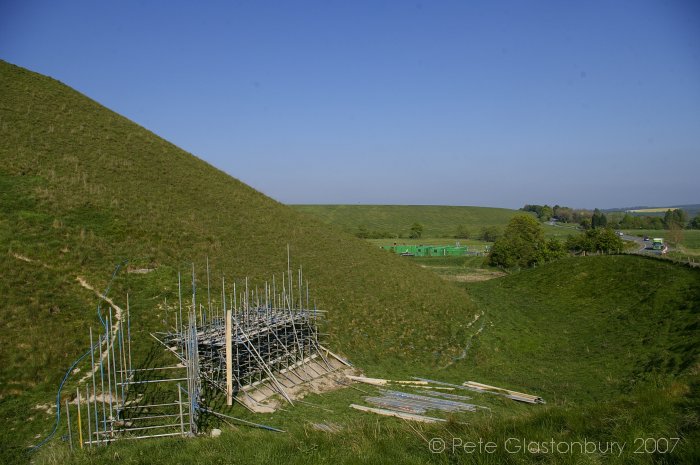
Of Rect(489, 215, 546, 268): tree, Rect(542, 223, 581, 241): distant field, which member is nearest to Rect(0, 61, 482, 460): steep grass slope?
Rect(489, 215, 546, 268): tree

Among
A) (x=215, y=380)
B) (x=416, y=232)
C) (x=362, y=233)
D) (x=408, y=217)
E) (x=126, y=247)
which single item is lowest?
(x=215, y=380)

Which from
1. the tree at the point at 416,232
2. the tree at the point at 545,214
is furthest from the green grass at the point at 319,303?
the tree at the point at 545,214

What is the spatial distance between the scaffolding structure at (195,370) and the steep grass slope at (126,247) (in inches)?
53.7

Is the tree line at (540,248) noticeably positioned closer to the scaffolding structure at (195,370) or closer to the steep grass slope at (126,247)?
the steep grass slope at (126,247)

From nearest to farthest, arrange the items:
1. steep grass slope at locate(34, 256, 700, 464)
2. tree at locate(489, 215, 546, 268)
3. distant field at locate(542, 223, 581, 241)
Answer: steep grass slope at locate(34, 256, 700, 464) < tree at locate(489, 215, 546, 268) < distant field at locate(542, 223, 581, 241)

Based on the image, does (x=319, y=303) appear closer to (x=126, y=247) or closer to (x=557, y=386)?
(x=126, y=247)

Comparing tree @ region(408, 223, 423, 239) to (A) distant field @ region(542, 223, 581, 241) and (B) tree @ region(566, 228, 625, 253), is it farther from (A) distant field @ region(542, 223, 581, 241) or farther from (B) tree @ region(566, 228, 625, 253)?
(B) tree @ region(566, 228, 625, 253)

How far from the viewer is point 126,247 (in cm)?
2641

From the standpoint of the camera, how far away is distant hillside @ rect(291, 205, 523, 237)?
481ft

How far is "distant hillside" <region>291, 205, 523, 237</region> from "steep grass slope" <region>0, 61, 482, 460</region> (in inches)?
3706

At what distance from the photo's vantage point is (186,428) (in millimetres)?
13805

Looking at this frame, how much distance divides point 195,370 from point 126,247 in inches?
576

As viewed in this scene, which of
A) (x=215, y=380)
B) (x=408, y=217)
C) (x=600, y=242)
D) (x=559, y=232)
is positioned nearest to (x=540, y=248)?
(x=600, y=242)

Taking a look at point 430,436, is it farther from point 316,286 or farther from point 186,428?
point 316,286
